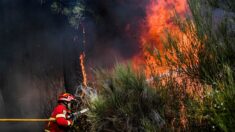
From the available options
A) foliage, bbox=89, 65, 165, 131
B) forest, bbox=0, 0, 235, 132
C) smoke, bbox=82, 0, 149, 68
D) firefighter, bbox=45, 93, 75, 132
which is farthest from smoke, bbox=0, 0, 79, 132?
firefighter, bbox=45, 93, 75, 132

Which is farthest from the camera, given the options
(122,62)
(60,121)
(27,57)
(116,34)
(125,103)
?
(116,34)

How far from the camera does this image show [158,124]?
334 inches

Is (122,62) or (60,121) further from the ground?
(122,62)

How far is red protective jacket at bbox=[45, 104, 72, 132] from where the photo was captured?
9.34 m

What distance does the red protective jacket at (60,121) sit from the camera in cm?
934

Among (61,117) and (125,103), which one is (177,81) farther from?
(61,117)

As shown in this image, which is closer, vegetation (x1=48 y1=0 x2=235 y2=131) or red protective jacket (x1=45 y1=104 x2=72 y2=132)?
vegetation (x1=48 y1=0 x2=235 y2=131)

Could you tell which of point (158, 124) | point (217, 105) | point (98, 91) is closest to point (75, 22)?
point (98, 91)

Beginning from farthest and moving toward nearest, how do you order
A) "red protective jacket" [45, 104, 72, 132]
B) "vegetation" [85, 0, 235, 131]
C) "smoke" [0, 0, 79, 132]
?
"smoke" [0, 0, 79, 132], "red protective jacket" [45, 104, 72, 132], "vegetation" [85, 0, 235, 131]

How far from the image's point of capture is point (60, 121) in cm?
931

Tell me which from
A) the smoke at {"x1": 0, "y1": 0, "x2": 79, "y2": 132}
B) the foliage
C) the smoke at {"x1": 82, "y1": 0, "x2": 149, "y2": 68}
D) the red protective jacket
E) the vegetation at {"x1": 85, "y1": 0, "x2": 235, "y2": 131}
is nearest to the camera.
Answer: the vegetation at {"x1": 85, "y1": 0, "x2": 235, "y2": 131}

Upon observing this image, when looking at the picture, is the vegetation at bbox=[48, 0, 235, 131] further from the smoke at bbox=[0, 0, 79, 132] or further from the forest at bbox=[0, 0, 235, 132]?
the smoke at bbox=[0, 0, 79, 132]

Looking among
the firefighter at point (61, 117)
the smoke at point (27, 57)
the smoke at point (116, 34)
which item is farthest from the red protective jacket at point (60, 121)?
the smoke at point (116, 34)

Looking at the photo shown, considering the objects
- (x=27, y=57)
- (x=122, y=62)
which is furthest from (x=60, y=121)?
(x=27, y=57)
